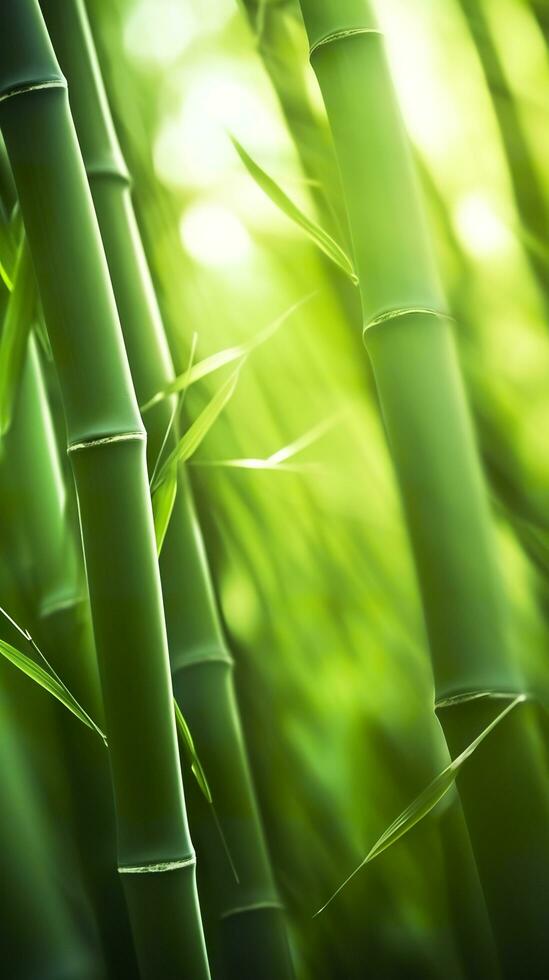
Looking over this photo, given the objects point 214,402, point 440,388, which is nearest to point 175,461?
point 214,402

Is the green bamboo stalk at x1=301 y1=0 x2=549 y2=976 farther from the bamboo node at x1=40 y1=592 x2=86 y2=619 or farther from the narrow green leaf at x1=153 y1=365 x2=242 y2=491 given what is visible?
the bamboo node at x1=40 y1=592 x2=86 y2=619

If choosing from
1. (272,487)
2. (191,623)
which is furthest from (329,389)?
(191,623)

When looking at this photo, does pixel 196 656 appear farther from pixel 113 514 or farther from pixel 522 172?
pixel 522 172

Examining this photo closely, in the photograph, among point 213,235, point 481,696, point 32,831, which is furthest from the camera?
point 213,235

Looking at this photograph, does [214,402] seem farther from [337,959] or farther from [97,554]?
[337,959]

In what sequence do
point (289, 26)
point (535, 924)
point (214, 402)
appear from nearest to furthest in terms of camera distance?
point (535, 924) < point (214, 402) < point (289, 26)

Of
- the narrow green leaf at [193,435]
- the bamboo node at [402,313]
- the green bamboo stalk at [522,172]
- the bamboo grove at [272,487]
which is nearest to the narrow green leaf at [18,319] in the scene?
the bamboo grove at [272,487]

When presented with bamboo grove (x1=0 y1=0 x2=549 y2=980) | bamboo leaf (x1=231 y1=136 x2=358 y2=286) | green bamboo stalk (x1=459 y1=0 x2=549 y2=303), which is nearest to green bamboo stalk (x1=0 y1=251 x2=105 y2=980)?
bamboo grove (x1=0 y1=0 x2=549 y2=980)
